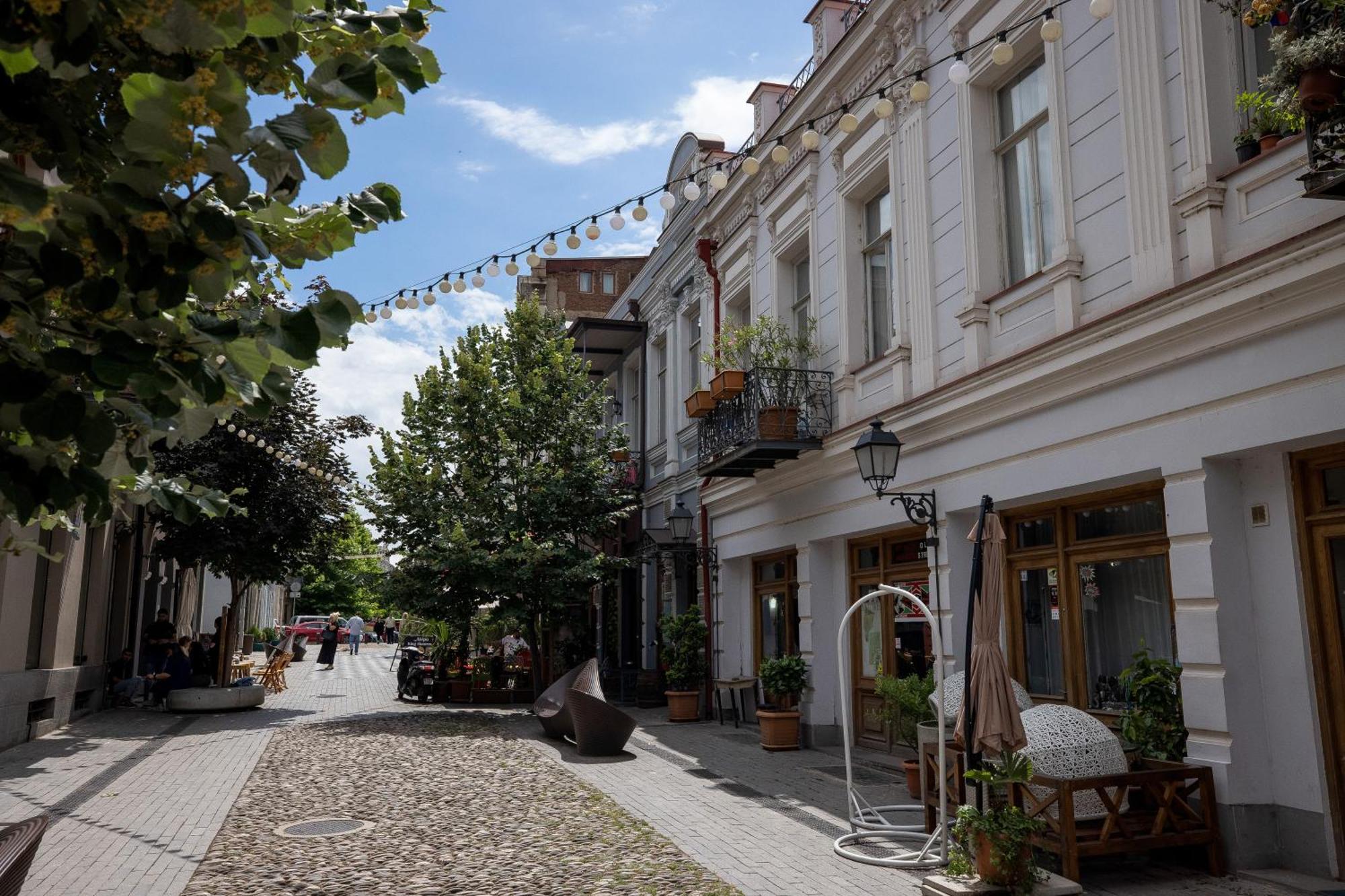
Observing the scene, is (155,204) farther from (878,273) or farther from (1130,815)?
(878,273)

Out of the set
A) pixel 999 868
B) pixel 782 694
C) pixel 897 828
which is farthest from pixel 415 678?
pixel 999 868

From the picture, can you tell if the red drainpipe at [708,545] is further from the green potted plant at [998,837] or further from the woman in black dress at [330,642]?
the woman in black dress at [330,642]

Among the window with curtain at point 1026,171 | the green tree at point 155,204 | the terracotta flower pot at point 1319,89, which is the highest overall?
the window with curtain at point 1026,171

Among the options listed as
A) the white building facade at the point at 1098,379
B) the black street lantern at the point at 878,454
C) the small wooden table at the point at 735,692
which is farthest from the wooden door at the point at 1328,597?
the small wooden table at the point at 735,692

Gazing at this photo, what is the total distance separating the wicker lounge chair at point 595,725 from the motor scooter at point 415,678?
8.94m

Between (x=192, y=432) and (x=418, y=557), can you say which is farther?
(x=418, y=557)

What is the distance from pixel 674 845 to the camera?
762 cm

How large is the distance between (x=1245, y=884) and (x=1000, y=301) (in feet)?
16.6

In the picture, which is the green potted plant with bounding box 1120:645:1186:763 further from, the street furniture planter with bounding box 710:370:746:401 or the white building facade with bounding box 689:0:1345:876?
the street furniture planter with bounding box 710:370:746:401

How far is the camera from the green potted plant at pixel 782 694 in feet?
41.6

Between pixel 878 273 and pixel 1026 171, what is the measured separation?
10.0 ft

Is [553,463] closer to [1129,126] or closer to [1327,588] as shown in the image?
[1129,126]

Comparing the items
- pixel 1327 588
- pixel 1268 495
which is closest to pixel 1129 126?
pixel 1268 495

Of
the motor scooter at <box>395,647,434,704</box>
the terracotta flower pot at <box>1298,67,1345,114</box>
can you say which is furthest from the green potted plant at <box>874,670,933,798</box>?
the motor scooter at <box>395,647,434,704</box>
